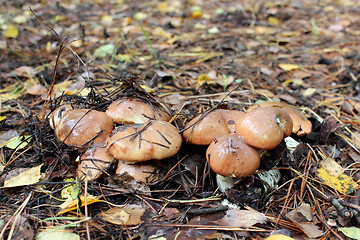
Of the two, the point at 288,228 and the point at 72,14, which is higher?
the point at 72,14

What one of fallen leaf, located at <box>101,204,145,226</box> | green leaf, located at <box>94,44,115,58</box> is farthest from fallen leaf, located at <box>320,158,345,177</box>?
green leaf, located at <box>94,44,115,58</box>

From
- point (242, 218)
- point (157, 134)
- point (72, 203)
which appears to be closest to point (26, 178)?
point (72, 203)

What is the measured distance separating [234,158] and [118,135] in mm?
829

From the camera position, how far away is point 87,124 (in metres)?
2.07

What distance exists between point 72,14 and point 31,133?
15.6 feet

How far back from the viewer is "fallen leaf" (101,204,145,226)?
1771 millimetres

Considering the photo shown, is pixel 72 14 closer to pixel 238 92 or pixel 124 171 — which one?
pixel 238 92

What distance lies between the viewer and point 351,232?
181 centimetres

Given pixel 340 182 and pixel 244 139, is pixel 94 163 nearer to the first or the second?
pixel 244 139

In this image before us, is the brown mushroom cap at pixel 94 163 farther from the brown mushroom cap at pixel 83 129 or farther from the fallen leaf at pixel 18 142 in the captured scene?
the fallen leaf at pixel 18 142

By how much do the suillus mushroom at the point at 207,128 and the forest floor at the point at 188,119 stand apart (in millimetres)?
219

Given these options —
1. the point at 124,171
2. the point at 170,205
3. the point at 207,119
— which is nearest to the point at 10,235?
the point at 124,171

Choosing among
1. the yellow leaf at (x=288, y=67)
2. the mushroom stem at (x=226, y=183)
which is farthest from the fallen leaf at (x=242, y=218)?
the yellow leaf at (x=288, y=67)

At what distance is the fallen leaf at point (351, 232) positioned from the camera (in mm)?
1779
